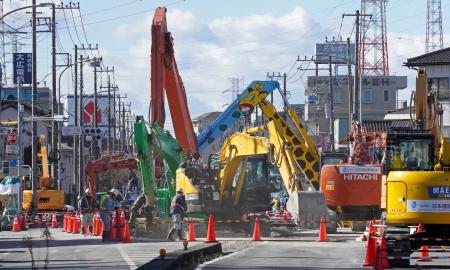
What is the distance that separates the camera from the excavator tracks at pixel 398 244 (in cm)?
2464

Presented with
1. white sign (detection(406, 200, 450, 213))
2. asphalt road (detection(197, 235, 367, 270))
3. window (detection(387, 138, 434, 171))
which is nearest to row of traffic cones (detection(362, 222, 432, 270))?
asphalt road (detection(197, 235, 367, 270))

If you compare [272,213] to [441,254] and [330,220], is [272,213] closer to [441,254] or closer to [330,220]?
[330,220]

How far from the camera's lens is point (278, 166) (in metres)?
44.9

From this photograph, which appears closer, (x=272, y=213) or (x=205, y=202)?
(x=205, y=202)

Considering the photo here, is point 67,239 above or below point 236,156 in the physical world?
below

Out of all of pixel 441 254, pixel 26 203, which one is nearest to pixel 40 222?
pixel 26 203

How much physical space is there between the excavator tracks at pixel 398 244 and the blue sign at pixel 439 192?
88cm

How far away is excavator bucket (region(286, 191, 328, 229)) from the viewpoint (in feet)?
144

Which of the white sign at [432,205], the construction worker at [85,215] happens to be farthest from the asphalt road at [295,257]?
the construction worker at [85,215]

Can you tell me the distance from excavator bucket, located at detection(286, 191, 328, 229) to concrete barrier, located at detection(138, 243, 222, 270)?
38.7 feet

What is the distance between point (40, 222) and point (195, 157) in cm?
1655

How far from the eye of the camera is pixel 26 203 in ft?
216

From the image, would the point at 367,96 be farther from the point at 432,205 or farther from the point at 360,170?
the point at 432,205

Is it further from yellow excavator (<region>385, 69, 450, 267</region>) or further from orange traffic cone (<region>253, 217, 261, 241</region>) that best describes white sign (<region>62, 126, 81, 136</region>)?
yellow excavator (<region>385, 69, 450, 267</region>)
